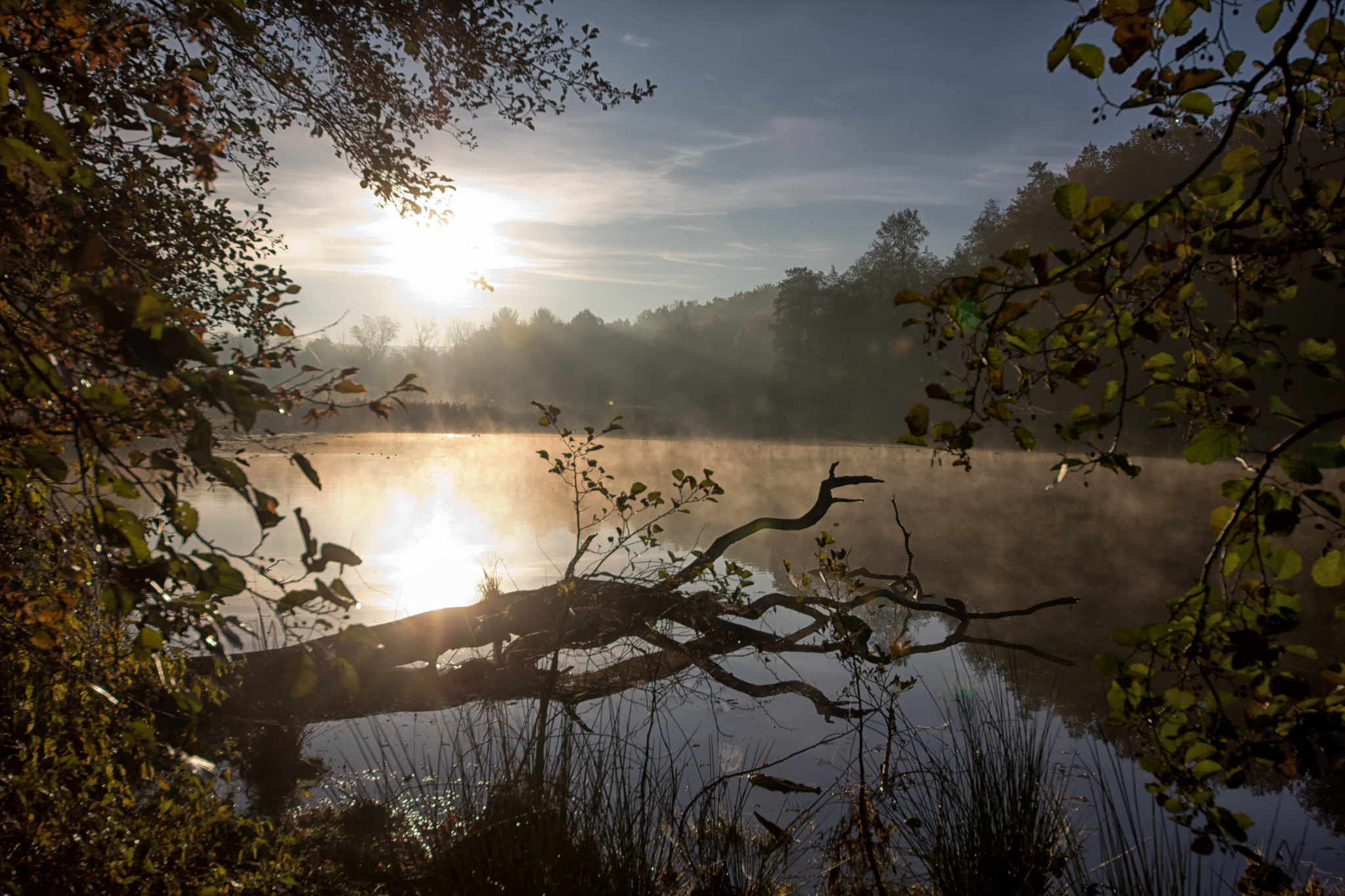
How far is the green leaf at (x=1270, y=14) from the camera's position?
1.11m

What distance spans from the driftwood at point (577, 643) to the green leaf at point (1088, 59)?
10.4 ft

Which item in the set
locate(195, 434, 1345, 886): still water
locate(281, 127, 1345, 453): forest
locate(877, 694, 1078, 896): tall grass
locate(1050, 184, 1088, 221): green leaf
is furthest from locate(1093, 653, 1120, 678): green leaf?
locate(281, 127, 1345, 453): forest

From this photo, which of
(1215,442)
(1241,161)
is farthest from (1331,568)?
(1241,161)

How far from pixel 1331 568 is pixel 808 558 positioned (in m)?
9.80

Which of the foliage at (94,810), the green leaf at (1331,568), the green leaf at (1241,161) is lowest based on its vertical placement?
the foliage at (94,810)

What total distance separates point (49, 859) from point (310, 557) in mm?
2176

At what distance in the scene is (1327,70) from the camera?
133 cm

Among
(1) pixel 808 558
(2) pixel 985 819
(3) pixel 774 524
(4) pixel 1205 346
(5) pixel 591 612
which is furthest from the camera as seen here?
(1) pixel 808 558

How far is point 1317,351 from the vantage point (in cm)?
132

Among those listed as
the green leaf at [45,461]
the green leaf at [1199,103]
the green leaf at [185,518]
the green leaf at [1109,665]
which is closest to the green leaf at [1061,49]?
the green leaf at [1199,103]

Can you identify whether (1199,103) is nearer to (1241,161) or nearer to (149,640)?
(1241,161)

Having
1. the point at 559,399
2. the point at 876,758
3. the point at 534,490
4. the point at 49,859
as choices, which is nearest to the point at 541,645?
the point at 876,758

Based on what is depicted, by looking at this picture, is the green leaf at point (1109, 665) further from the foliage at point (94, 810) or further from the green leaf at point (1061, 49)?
the foliage at point (94, 810)

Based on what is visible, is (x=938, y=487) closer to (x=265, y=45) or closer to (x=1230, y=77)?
(x=265, y=45)
